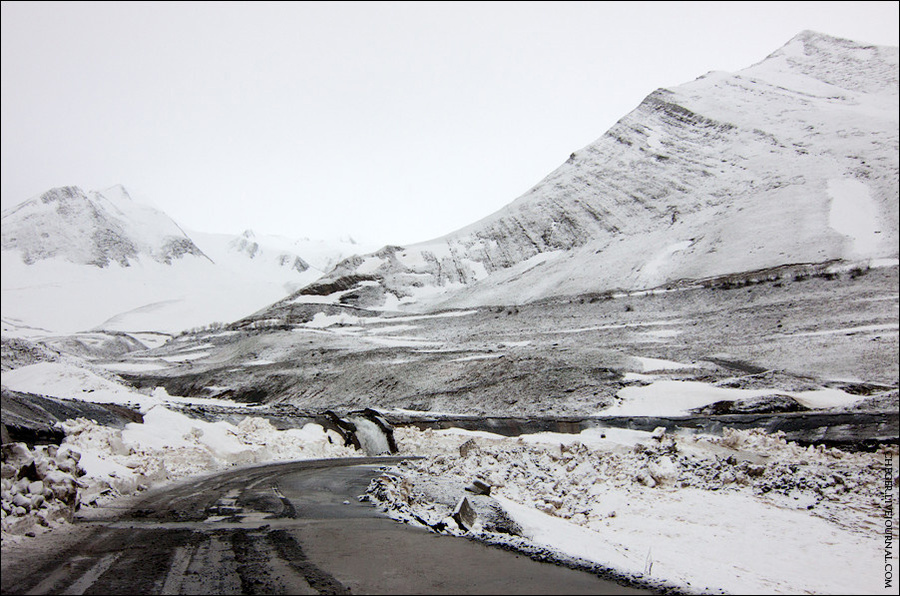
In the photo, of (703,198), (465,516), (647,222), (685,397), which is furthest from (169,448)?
(703,198)

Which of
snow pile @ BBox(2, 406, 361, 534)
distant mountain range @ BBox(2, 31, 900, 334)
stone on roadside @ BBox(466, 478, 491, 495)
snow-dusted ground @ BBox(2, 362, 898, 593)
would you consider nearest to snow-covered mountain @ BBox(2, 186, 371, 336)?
distant mountain range @ BBox(2, 31, 900, 334)

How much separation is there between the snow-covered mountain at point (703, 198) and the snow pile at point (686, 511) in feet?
74.1

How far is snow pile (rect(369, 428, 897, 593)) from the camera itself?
190 inches

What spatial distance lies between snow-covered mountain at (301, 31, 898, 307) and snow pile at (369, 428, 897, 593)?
22600 millimetres

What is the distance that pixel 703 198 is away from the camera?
68625 mm

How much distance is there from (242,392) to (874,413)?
46.2m

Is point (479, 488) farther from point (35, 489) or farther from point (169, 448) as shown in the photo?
point (169, 448)

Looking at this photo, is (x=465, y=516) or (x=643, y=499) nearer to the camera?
(x=465, y=516)

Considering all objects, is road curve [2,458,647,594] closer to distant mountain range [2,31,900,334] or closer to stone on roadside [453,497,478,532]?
stone on roadside [453,497,478,532]

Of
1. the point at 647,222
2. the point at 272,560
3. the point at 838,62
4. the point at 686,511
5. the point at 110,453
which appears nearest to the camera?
the point at 272,560

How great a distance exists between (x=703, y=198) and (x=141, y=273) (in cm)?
10468

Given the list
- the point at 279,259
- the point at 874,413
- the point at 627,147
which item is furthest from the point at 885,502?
the point at 279,259

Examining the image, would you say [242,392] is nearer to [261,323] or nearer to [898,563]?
[261,323]

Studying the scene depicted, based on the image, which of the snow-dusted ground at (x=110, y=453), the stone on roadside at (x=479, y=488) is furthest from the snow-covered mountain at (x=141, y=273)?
the stone on roadside at (x=479, y=488)
